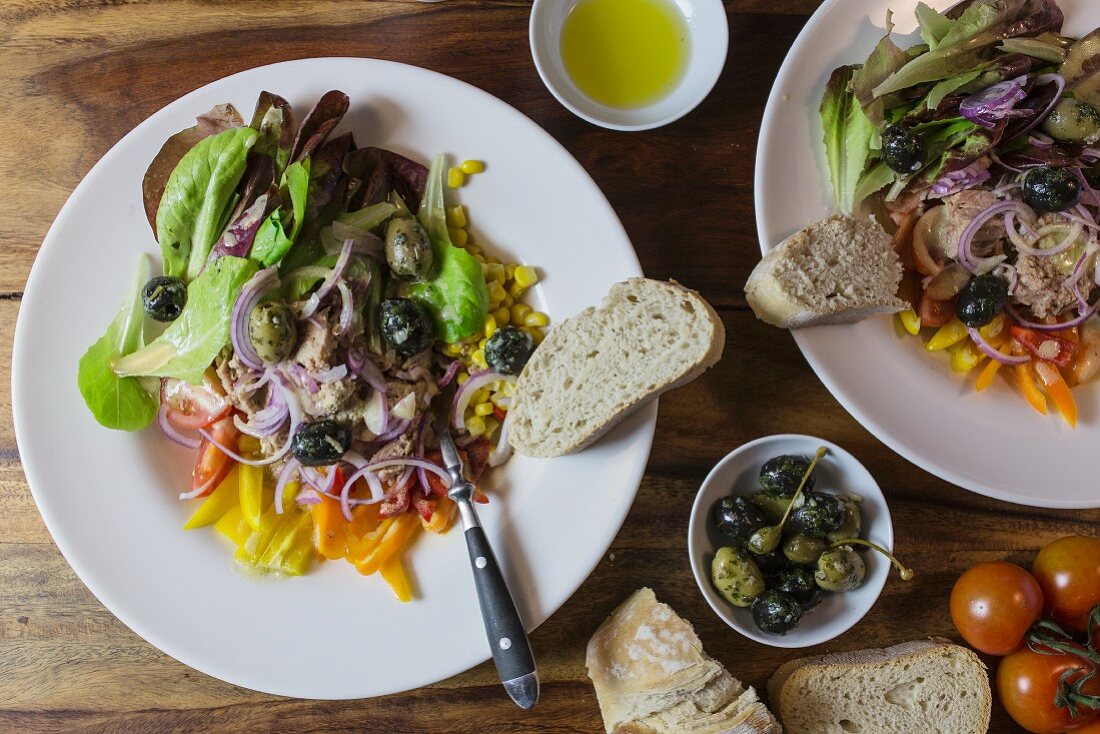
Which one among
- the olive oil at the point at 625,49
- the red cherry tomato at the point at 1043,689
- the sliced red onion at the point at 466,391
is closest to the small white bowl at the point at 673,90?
the olive oil at the point at 625,49

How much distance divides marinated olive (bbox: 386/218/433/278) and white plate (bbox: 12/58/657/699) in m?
0.22

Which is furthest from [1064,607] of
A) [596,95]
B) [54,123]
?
[54,123]

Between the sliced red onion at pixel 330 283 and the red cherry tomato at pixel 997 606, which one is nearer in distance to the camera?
the sliced red onion at pixel 330 283

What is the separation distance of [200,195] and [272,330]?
0.49 m

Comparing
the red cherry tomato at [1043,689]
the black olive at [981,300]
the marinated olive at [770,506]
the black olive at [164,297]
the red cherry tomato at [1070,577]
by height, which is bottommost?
the red cherry tomato at [1043,689]

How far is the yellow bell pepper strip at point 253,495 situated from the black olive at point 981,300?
2300 mm

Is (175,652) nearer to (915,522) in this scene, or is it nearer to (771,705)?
(771,705)

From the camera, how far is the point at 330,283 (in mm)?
2318

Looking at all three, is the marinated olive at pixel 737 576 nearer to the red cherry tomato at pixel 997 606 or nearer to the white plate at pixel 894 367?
the white plate at pixel 894 367

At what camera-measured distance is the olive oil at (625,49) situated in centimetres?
274

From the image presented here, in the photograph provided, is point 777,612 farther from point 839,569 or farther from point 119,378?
point 119,378

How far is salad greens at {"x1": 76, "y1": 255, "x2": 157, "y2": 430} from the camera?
7.57 ft

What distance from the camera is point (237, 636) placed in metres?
2.33

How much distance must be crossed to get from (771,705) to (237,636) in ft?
5.97
